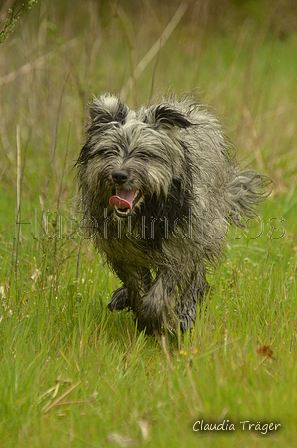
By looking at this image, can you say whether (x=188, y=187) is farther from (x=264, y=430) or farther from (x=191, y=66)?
(x=191, y=66)

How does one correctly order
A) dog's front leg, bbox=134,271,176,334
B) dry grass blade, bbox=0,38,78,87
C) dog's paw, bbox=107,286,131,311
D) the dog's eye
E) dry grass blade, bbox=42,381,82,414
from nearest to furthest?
dry grass blade, bbox=42,381,82,414 → the dog's eye → dog's front leg, bbox=134,271,176,334 → dog's paw, bbox=107,286,131,311 → dry grass blade, bbox=0,38,78,87

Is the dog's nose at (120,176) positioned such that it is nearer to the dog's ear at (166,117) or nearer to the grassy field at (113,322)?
the dog's ear at (166,117)

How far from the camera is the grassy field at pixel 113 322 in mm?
3044

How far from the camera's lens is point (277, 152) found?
26.4 ft

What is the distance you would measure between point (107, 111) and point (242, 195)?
178 centimetres

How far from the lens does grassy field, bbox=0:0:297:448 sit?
3.04 meters

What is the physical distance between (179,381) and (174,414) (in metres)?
0.21

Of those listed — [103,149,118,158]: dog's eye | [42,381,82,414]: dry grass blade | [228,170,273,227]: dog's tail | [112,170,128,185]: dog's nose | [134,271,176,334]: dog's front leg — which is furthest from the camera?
[228,170,273,227]: dog's tail

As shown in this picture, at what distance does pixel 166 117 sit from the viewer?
4.18 meters

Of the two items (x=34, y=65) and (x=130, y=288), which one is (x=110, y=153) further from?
(x=34, y=65)

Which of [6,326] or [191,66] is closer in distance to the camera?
[6,326]

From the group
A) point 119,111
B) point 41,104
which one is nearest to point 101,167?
point 119,111

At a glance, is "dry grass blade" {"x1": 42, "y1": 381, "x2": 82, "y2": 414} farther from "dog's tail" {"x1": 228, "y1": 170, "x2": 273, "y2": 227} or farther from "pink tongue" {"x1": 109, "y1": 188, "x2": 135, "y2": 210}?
"dog's tail" {"x1": 228, "y1": 170, "x2": 273, "y2": 227}

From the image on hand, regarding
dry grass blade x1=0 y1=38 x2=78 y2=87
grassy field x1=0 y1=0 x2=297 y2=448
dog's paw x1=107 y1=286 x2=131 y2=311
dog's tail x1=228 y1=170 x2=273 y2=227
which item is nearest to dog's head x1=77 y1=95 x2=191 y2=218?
grassy field x1=0 y1=0 x2=297 y2=448
